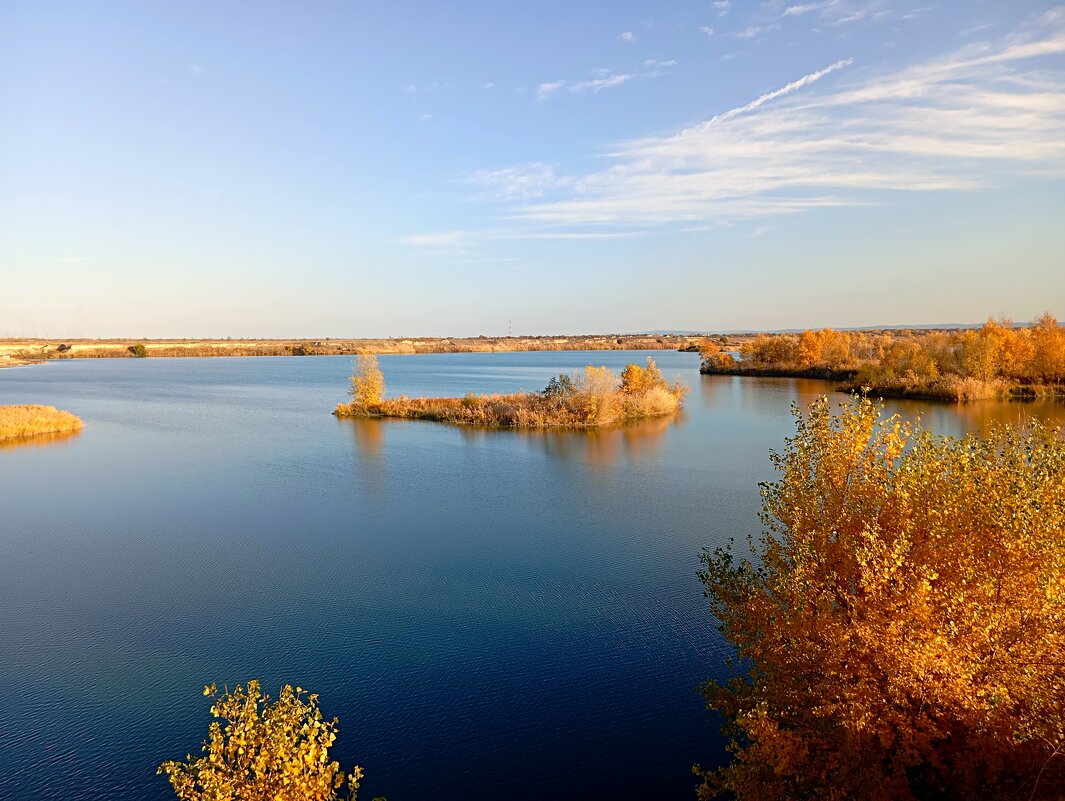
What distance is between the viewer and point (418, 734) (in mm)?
10477

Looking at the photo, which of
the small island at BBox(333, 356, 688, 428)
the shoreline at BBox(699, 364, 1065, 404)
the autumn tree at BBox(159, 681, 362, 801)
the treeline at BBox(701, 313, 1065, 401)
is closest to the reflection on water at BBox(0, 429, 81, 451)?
the small island at BBox(333, 356, 688, 428)

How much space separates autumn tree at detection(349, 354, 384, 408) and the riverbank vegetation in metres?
16.5

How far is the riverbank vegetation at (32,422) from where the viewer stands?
38250 millimetres

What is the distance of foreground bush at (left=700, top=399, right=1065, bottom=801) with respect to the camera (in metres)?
6.98

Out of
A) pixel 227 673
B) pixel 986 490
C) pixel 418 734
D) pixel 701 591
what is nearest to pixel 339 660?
pixel 227 673

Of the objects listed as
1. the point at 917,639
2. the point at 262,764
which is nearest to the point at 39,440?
the point at 262,764

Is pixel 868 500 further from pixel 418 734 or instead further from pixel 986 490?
pixel 418 734

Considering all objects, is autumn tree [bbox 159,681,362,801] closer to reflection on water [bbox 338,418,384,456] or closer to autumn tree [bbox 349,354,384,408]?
reflection on water [bbox 338,418,384,456]

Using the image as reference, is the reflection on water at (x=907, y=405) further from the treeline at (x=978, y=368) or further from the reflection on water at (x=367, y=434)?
the reflection on water at (x=367, y=434)

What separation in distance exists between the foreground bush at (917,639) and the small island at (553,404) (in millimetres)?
31774

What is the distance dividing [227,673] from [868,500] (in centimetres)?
1092

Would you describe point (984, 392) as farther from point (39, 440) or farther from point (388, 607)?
point (39, 440)

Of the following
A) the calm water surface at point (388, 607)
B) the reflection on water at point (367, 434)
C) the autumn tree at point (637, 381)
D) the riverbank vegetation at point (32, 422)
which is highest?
the autumn tree at point (637, 381)

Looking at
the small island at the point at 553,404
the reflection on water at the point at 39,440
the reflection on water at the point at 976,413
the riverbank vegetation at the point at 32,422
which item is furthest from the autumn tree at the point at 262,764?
the riverbank vegetation at the point at 32,422
